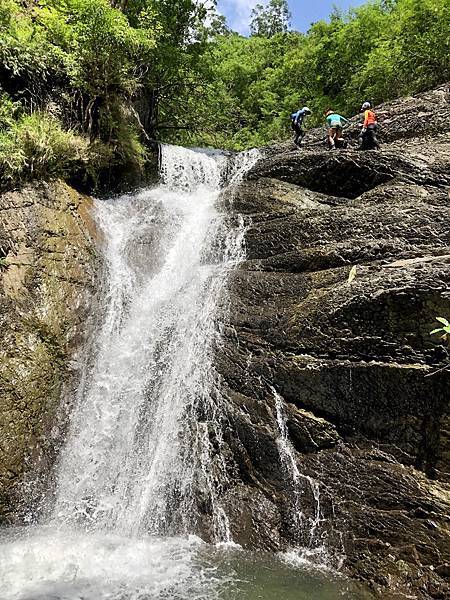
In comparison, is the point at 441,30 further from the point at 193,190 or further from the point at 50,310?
the point at 50,310

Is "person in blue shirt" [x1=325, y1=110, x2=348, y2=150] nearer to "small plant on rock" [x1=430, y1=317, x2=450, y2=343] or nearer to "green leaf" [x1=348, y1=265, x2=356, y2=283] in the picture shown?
"green leaf" [x1=348, y1=265, x2=356, y2=283]

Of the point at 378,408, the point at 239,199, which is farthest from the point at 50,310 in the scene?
the point at 378,408

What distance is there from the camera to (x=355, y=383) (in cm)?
661

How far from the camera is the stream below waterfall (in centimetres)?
509

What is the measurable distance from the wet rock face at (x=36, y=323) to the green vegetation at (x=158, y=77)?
41.0 inches

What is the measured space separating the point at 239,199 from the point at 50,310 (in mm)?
5000

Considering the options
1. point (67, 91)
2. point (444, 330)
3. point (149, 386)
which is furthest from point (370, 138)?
Answer: point (149, 386)

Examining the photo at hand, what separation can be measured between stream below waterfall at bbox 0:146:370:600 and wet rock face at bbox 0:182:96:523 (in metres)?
0.33

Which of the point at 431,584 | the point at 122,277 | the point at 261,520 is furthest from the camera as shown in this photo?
the point at 122,277

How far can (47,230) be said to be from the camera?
945 centimetres

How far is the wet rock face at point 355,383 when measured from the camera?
5.81m

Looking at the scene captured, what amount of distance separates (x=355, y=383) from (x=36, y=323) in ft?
17.5

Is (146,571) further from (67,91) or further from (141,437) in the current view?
(67,91)

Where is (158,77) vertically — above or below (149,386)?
above
